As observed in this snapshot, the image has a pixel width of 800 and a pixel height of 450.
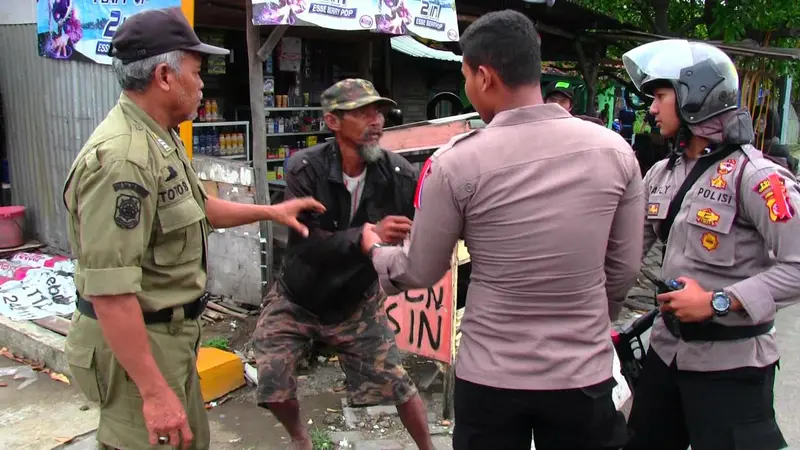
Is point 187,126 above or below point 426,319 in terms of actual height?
above

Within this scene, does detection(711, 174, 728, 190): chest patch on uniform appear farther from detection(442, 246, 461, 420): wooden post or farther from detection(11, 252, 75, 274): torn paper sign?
detection(11, 252, 75, 274): torn paper sign

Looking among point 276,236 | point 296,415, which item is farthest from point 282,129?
point 296,415

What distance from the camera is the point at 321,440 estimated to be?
3750mm

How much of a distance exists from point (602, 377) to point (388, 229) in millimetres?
956

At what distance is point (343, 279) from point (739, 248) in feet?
5.60

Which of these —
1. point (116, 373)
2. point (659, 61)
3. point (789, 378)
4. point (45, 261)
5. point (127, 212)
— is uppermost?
point (659, 61)

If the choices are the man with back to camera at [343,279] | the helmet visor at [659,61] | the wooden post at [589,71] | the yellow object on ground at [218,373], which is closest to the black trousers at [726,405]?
the helmet visor at [659,61]

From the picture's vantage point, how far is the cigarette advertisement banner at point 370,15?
4887mm

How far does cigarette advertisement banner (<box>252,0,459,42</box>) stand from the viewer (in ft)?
16.0

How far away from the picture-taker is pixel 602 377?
→ 1945mm

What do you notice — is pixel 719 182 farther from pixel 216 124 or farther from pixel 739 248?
pixel 216 124

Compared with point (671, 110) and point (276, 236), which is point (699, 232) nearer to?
point (671, 110)

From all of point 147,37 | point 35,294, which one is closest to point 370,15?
point 35,294

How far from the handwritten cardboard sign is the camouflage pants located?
23.2 inches
